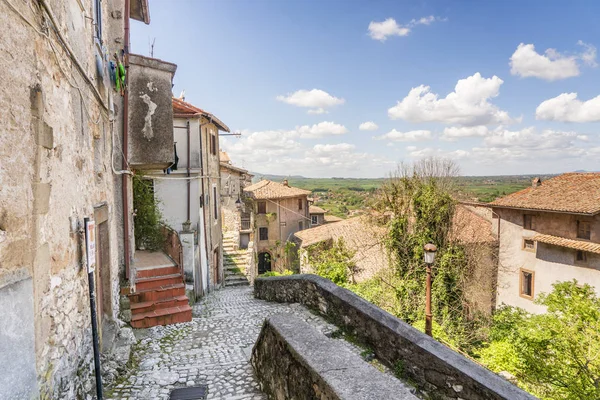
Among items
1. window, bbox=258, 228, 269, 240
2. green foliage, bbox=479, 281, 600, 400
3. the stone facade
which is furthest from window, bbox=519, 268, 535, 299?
window, bbox=258, 228, 269, 240

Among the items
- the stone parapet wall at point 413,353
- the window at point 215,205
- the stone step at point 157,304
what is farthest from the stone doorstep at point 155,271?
the window at point 215,205

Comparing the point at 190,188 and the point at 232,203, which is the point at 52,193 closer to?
the point at 190,188

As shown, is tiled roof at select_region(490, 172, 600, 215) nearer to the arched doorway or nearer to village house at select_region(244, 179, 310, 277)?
village house at select_region(244, 179, 310, 277)

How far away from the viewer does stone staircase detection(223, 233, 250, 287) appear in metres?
20.4

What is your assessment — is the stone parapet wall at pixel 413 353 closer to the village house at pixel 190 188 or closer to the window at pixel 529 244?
the village house at pixel 190 188

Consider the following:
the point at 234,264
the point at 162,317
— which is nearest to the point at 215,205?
the point at 234,264

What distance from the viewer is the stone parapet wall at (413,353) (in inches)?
153

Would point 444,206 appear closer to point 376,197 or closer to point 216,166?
point 376,197

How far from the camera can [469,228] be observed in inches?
908

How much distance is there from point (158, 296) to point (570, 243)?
19372 millimetres

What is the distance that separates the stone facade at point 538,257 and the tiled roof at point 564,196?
23.0 inches

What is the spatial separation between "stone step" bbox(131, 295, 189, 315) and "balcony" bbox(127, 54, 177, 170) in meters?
3.48

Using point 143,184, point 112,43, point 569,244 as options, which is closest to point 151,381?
point 112,43

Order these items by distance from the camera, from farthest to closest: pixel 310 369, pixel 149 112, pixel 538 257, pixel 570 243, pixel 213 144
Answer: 1. pixel 538 257
2. pixel 570 243
3. pixel 213 144
4. pixel 149 112
5. pixel 310 369
